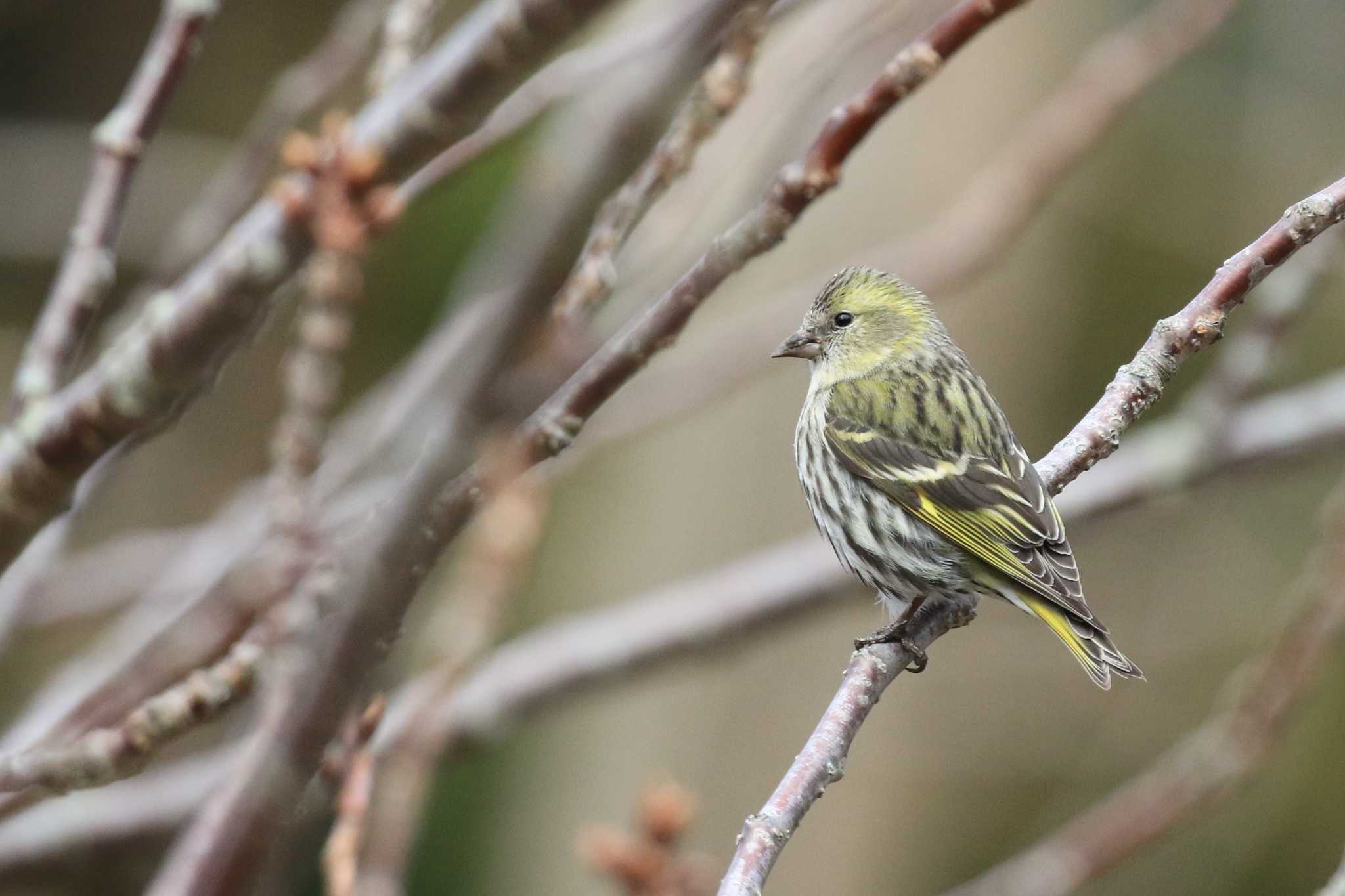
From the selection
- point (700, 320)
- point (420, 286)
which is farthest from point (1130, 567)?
point (420, 286)

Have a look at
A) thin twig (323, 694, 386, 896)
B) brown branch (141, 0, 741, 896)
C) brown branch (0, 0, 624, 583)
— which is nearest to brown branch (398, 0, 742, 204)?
brown branch (0, 0, 624, 583)

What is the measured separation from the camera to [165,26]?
104 inches

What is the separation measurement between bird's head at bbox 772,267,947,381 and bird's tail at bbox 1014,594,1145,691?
105 centimetres

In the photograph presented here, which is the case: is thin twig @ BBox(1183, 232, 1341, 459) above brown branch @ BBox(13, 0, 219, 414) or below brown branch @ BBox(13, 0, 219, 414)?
below

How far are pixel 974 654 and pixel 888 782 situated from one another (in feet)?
2.01

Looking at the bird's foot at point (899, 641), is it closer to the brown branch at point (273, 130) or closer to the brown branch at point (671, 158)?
the brown branch at point (671, 158)

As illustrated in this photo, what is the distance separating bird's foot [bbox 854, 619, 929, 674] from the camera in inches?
111

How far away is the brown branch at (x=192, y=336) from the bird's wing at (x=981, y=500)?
4.72 feet

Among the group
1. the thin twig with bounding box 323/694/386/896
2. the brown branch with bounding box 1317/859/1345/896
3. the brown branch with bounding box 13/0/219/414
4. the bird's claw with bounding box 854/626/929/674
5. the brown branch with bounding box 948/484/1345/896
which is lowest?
the brown branch with bounding box 1317/859/1345/896

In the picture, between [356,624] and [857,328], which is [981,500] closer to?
[857,328]

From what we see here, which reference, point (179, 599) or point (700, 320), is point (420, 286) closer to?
point (700, 320)

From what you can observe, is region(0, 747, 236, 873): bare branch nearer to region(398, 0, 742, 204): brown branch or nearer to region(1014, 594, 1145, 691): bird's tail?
region(398, 0, 742, 204): brown branch

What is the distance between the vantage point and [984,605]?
7.30 metres

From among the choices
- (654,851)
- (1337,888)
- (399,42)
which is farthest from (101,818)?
(1337,888)
